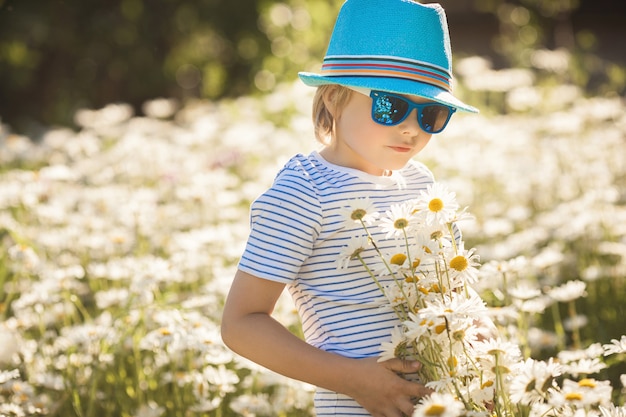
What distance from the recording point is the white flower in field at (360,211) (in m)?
1.64

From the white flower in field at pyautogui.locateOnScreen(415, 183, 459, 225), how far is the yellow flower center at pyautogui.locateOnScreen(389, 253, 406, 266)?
0.30 feet

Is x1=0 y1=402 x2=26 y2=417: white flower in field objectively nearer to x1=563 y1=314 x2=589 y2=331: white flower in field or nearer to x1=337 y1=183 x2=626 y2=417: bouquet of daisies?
x1=337 y1=183 x2=626 y2=417: bouquet of daisies

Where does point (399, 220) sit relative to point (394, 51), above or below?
below

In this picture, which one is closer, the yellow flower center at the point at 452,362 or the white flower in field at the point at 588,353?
the yellow flower center at the point at 452,362

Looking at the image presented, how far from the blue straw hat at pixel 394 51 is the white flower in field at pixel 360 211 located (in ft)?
0.76

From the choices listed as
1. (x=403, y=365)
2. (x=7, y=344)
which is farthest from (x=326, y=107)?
(x=7, y=344)

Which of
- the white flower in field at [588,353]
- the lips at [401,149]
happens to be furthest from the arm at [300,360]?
the white flower in field at [588,353]

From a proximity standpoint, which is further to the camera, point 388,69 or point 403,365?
point 388,69

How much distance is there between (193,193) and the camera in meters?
3.87

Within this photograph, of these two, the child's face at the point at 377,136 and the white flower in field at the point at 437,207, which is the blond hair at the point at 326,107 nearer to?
the child's face at the point at 377,136

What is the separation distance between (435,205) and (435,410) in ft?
1.38

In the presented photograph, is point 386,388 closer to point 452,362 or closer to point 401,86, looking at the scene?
point 452,362

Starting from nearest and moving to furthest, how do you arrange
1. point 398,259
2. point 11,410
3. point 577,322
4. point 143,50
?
1. point 398,259
2. point 11,410
3. point 577,322
4. point 143,50

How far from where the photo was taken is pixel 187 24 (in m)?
8.37
